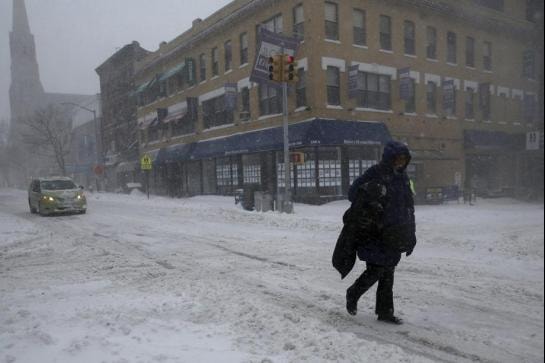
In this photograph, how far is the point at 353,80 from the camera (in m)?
19.4

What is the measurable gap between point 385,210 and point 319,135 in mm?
14261

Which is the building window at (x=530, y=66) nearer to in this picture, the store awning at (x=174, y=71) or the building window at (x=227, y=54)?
the building window at (x=227, y=54)

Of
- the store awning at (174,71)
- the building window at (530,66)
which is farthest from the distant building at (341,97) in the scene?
the building window at (530,66)

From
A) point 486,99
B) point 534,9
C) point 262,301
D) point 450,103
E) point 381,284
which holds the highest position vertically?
point 450,103

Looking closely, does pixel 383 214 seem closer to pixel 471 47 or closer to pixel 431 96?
pixel 471 47

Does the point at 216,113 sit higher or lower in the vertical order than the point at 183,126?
higher

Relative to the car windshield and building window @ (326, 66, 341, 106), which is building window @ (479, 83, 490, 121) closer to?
building window @ (326, 66, 341, 106)

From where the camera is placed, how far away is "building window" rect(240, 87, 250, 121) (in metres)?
23.4

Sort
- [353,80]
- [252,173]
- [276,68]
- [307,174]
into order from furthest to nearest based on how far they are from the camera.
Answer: [252,173], [307,174], [353,80], [276,68]

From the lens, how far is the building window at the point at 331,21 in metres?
19.3

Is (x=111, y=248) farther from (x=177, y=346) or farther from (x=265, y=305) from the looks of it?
(x=177, y=346)

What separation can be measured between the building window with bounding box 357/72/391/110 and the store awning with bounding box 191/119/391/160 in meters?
1.24

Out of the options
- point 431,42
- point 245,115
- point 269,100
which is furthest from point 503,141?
point 245,115

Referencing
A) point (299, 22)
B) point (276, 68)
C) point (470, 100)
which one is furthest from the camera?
point (299, 22)
